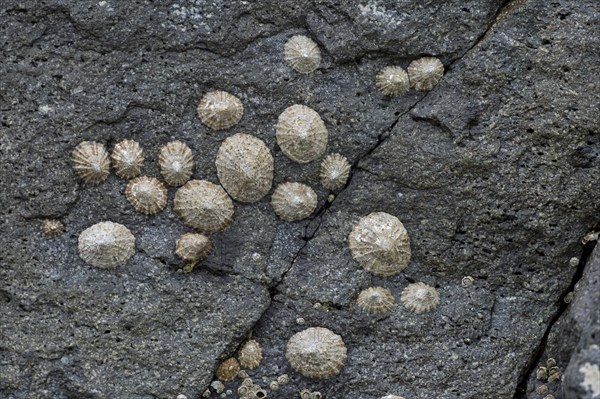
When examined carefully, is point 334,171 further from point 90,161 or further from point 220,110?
point 90,161

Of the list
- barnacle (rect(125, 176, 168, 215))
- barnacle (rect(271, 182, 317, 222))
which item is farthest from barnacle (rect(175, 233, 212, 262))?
barnacle (rect(271, 182, 317, 222))

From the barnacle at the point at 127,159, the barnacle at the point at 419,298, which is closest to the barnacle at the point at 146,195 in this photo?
the barnacle at the point at 127,159

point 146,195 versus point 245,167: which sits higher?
point 245,167

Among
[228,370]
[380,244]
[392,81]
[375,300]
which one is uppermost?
[392,81]

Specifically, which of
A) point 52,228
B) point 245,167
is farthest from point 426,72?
point 52,228

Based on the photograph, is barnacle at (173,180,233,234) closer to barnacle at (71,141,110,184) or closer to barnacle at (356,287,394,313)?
barnacle at (71,141,110,184)

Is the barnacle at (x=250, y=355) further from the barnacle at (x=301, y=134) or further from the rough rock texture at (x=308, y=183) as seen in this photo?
the barnacle at (x=301, y=134)

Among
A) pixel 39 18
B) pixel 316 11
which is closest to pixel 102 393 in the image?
pixel 39 18
